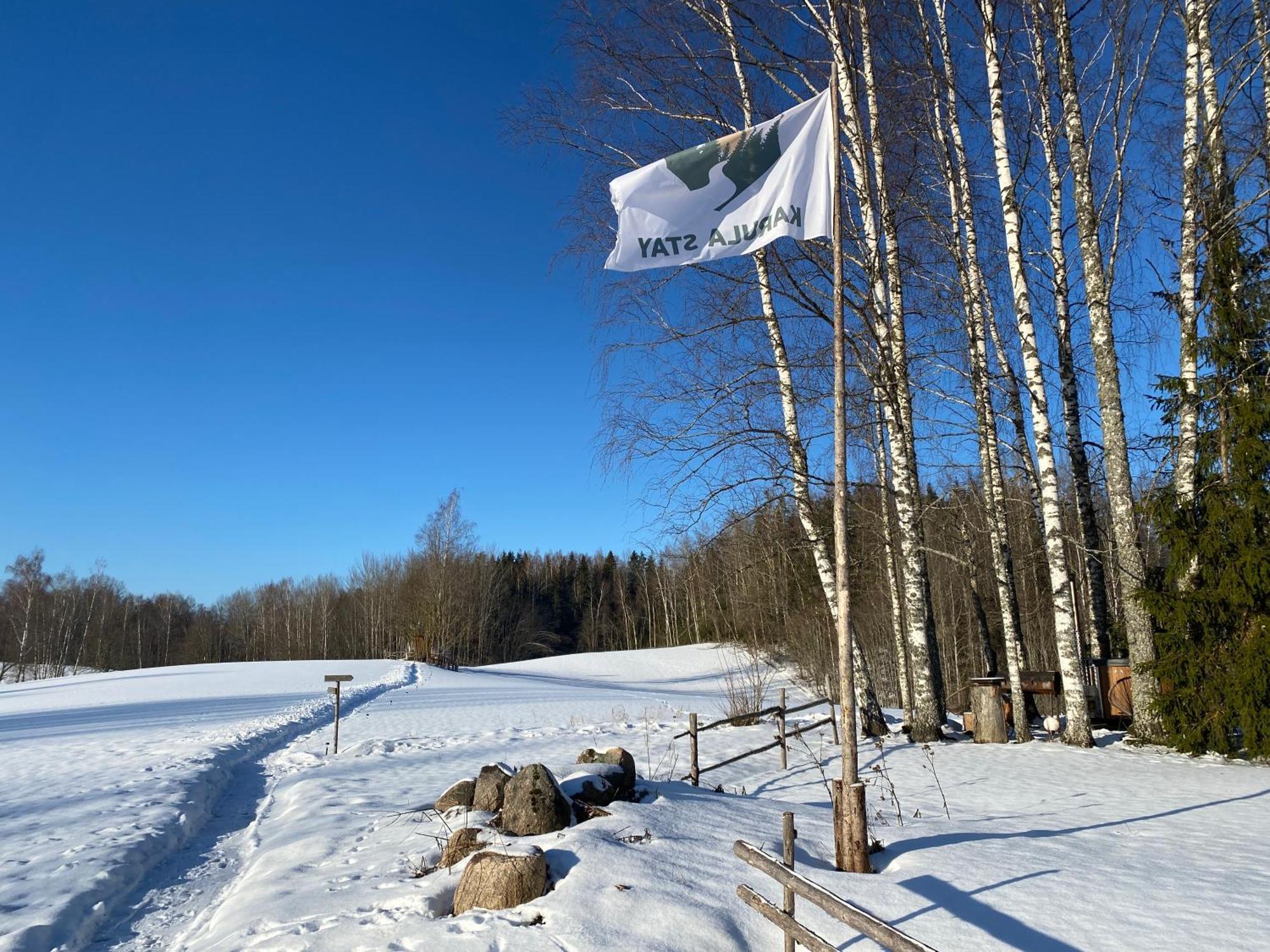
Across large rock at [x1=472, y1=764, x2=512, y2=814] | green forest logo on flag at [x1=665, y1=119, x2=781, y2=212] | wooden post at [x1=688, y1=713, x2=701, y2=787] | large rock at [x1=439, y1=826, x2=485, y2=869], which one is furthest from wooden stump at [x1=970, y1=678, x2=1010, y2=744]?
green forest logo on flag at [x1=665, y1=119, x2=781, y2=212]

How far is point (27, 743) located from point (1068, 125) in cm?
2102

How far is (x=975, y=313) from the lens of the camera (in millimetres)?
12516

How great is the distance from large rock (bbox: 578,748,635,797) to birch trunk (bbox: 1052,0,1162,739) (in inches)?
285

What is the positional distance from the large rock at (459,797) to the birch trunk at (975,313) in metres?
8.22

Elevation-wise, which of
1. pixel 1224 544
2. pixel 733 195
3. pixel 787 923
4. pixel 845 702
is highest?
pixel 733 195

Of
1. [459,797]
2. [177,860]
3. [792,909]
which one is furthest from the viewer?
[177,860]

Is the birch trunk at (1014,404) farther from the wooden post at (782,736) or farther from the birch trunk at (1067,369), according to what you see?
the wooden post at (782,736)

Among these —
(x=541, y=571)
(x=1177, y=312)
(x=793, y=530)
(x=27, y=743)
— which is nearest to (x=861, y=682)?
(x=793, y=530)

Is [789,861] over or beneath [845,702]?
beneath

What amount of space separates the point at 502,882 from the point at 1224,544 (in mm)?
9670

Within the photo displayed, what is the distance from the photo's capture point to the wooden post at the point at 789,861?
3.74 metres

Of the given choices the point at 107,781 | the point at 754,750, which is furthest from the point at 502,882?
the point at 107,781

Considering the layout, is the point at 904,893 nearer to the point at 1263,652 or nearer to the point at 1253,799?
the point at 1253,799

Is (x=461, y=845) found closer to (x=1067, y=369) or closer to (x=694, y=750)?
(x=694, y=750)
